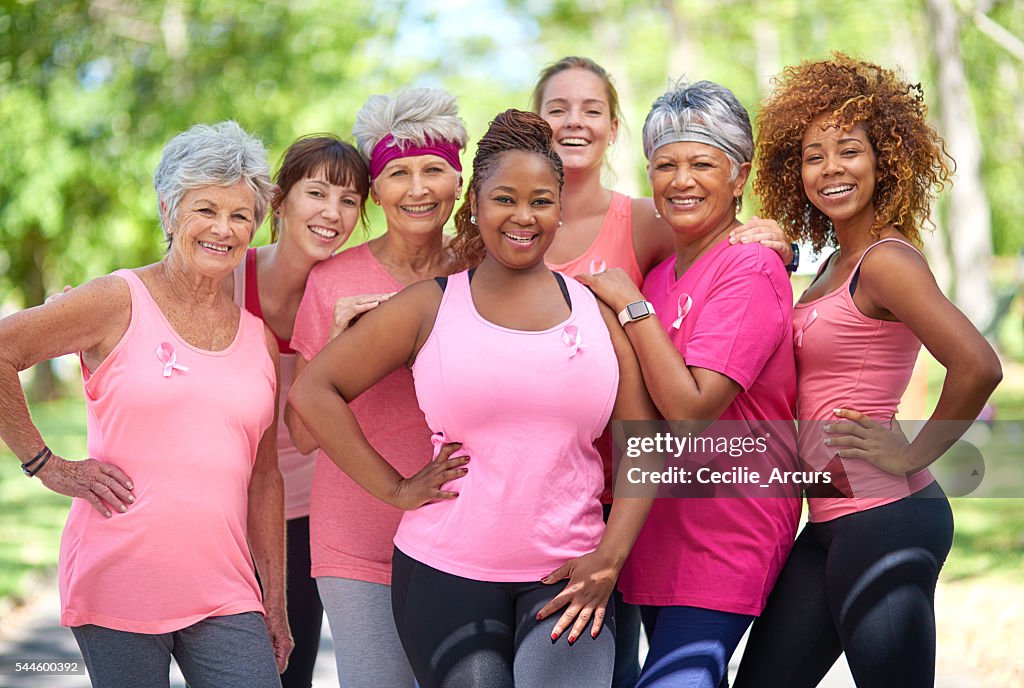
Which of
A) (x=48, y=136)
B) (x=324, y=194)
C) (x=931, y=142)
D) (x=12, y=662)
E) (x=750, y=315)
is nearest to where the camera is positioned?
(x=750, y=315)

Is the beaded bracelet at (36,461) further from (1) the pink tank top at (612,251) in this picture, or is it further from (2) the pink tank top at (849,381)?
(2) the pink tank top at (849,381)

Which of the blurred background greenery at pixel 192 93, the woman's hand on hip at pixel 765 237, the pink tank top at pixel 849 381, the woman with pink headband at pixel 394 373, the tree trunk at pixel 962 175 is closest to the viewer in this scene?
the pink tank top at pixel 849 381

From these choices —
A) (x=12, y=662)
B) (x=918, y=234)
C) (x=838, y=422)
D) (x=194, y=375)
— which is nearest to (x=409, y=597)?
(x=194, y=375)

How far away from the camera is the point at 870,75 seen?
3574 millimetres

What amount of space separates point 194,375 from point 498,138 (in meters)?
1.11

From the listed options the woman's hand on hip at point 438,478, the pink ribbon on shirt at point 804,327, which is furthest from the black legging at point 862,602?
the woman's hand on hip at point 438,478

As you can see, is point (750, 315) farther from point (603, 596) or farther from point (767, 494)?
point (603, 596)

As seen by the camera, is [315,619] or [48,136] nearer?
[315,619]

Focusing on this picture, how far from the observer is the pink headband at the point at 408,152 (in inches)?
145

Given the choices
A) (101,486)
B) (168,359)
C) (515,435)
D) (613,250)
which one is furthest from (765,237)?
(101,486)

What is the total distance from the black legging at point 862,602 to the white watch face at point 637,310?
0.87 m

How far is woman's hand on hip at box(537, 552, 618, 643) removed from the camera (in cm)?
295

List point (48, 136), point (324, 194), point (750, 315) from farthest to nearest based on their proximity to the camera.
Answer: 1. point (48, 136)
2. point (324, 194)
3. point (750, 315)

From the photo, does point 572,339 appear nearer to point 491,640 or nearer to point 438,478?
point 438,478
